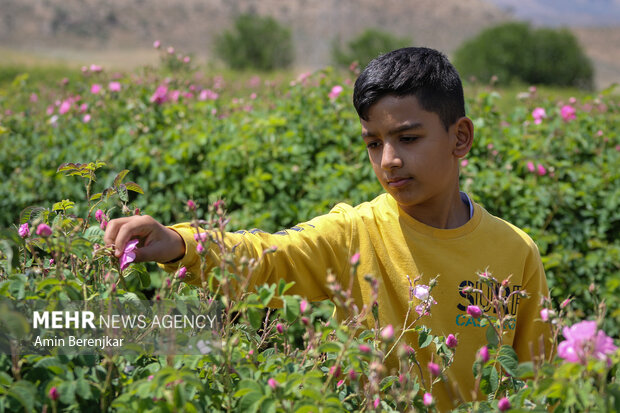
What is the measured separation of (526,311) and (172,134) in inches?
99.1

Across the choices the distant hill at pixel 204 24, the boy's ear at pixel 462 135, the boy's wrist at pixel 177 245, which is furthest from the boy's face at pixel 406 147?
the distant hill at pixel 204 24

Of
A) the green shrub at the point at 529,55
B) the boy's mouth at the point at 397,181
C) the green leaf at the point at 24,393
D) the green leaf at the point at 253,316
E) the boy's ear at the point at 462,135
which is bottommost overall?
the green leaf at the point at 24,393

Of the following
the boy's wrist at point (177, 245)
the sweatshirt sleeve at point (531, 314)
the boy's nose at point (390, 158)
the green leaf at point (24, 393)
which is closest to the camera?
the green leaf at point (24, 393)

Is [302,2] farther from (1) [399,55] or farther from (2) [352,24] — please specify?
(1) [399,55]

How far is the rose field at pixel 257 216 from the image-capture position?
942mm

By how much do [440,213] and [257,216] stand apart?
61.1 inches

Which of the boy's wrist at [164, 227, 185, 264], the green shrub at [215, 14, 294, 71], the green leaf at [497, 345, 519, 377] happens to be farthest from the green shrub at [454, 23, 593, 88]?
the green leaf at [497, 345, 519, 377]

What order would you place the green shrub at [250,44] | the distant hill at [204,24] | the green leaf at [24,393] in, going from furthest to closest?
the distant hill at [204,24] < the green shrub at [250,44] < the green leaf at [24,393]

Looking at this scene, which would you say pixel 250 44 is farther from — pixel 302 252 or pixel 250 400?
pixel 250 400

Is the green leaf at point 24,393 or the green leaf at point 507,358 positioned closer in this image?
the green leaf at point 24,393

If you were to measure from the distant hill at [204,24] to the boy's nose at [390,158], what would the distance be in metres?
64.4

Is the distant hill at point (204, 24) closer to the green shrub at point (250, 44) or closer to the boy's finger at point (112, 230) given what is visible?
the green shrub at point (250, 44)

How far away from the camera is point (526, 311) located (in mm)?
1751

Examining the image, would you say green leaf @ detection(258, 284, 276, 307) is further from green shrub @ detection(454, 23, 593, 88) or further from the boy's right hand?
green shrub @ detection(454, 23, 593, 88)
